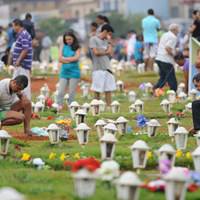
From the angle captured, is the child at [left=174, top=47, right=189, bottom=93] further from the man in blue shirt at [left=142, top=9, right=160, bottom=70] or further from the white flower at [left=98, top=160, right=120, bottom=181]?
the white flower at [left=98, top=160, right=120, bottom=181]

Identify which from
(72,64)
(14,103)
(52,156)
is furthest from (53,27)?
(52,156)

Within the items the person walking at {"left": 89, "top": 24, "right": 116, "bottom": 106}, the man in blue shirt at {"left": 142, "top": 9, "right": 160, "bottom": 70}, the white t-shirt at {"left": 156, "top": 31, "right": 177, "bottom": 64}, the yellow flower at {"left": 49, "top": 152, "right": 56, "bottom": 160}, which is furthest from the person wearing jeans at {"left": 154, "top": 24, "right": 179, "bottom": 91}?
the yellow flower at {"left": 49, "top": 152, "right": 56, "bottom": 160}

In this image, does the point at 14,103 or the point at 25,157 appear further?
the point at 14,103

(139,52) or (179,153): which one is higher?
(139,52)

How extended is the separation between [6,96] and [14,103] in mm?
330

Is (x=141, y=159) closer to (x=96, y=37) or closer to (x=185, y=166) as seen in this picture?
(x=185, y=166)

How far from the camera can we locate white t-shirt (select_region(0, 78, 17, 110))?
15.5m

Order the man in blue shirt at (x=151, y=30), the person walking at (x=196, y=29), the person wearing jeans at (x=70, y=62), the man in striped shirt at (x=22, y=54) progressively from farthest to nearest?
the man in blue shirt at (x=151, y=30) → the person walking at (x=196, y=29) → the person wearing jeans at (x=70, y=62) → the man in striped shirt at (x=22, y=54)

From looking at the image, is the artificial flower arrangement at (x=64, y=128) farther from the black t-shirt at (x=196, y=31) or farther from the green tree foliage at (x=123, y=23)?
the green tree foliage at (x=123, y=23)

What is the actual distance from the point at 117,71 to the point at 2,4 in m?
91.7

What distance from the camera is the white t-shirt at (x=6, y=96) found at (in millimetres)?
15469

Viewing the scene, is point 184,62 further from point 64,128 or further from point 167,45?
point 64,128

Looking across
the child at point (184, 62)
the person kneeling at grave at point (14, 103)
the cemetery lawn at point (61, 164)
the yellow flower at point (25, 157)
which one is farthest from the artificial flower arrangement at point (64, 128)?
the child at point (184, 62)

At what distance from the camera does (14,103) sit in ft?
52.3
